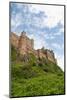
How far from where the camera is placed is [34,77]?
3.12m

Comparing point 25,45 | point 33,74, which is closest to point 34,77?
point 33,74

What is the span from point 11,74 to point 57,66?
1.77 ft

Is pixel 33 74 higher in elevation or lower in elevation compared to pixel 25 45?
lower

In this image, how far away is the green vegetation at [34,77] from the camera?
3062 millimetres

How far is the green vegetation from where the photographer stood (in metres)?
3.06

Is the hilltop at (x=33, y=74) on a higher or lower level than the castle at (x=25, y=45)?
lower

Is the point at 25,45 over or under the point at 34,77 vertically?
over

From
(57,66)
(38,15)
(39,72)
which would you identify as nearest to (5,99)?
(39,72)

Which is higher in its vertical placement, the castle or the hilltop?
the castle

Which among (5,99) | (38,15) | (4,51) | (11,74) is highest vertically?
(38,15)

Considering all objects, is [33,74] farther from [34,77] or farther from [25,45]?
[25,45]

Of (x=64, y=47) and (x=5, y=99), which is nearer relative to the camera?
(x=5, y=99)

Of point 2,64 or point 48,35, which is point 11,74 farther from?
point 48,35

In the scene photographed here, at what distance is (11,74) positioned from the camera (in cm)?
305
